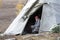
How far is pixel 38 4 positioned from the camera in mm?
10047

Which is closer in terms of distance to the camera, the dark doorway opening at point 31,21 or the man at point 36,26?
the man at point 36,26

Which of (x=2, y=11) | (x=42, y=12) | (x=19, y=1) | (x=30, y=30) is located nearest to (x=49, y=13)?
(x=42, y=12)

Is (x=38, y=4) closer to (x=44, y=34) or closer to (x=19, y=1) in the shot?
(x=44, y=34)

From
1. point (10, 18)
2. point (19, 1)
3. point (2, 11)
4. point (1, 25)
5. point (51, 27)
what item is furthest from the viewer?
point (19, 1)

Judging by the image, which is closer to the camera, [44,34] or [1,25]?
[44,34]

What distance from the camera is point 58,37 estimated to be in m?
8.76

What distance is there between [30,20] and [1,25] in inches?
118

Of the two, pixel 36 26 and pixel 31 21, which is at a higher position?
pixel 31 21

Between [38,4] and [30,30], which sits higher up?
[38,4]

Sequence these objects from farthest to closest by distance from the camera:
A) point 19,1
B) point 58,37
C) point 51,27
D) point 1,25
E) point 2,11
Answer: point 19,1 < point 2,11 < point 1,25 < point 51,27 < point 58,37

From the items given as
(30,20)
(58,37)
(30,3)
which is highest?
(30,3)

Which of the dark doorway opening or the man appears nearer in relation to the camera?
the man

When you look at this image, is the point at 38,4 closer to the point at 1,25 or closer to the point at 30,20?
the point at 30,20

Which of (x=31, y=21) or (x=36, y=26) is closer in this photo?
(x=36, y=26)
